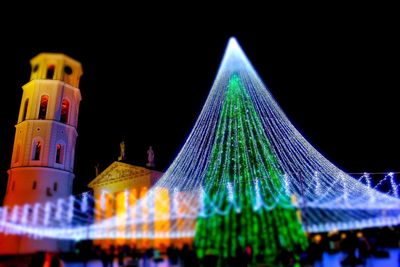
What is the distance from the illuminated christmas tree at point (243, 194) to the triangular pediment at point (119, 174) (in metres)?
17.8

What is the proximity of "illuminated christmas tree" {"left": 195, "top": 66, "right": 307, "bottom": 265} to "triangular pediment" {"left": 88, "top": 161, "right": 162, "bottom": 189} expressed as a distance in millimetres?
17847

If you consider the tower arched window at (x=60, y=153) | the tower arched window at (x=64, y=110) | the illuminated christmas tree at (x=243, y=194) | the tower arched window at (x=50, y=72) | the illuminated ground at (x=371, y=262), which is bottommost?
the illuminated ground at (x=371, y=262)

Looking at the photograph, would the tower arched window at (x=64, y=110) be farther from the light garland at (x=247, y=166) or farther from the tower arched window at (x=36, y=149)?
the light garland at (x=247, y=166)

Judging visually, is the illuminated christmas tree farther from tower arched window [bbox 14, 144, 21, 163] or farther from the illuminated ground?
tower arched window [bbox 14, 144, 21, 163]

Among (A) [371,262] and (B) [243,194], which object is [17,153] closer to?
(B) [243,194]

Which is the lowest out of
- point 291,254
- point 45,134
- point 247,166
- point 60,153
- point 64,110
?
point 291,254

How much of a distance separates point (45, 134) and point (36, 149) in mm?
1479

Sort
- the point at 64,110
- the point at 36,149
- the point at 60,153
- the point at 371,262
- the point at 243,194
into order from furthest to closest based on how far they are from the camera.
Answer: the point at 64,110 < the point at 60,153 < the point at 36,149 < the point at 243,194 < the point at 371,262

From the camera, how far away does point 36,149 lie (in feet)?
99.9

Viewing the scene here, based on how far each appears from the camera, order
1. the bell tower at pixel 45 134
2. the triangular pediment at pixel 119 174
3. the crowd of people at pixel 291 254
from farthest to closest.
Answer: the triangular pediment at pixel 119 174, the bell tower at pixel 45 134, the crowd of people at pixel 291 254

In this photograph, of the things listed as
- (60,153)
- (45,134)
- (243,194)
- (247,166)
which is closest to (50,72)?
(45,134)

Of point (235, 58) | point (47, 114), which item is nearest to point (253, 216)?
point (235, 58)

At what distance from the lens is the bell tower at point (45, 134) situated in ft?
96.7

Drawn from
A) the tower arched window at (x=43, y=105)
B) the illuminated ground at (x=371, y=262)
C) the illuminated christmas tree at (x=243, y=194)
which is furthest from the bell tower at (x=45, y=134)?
the illuminated christmas tree at (x=243, y=194)
